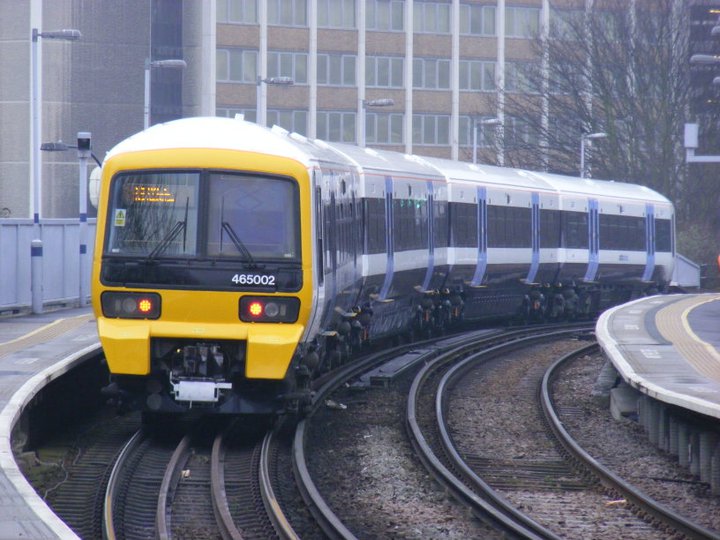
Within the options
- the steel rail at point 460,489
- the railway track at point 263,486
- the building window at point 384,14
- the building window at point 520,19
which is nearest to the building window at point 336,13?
the building window at point 384,14

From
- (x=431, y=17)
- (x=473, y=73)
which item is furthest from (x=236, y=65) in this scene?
(x=473, y=73)

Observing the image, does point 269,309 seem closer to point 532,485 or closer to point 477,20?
point 532,485

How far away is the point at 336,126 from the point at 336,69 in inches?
112

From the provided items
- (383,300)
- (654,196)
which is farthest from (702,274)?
(383,300)

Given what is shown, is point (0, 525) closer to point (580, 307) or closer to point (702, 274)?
point (580, 307)

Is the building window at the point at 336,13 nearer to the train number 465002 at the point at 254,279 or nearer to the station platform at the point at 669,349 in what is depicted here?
the station platform at the point at 669,349

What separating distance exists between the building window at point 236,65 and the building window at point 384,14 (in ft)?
21.8

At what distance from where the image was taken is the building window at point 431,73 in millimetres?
71062

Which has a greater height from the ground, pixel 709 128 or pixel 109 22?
pixel 109 22

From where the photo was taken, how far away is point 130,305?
1288 centimetres

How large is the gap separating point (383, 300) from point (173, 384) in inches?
331

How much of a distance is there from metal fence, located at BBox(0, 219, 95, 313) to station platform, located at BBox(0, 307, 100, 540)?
65 centimetres

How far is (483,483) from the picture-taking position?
448 inches

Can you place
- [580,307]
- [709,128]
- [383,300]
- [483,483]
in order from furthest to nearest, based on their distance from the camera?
[709,128], [580,307], [383,300], [483,483]
